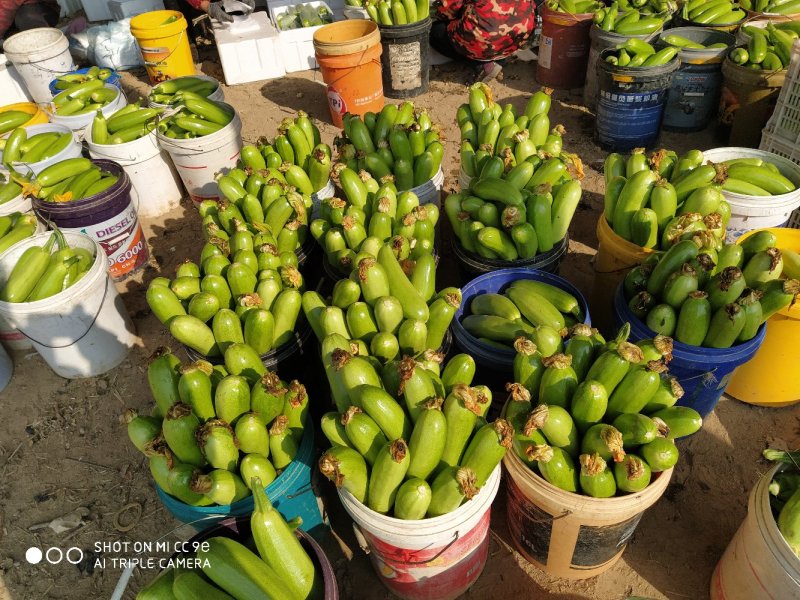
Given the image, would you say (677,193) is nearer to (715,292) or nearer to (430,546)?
(715,292)

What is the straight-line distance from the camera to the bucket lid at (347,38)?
6938mm

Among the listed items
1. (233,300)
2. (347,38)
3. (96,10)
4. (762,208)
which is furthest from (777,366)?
(96,10)

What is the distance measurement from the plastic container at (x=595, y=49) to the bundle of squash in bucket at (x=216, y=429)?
605 cm

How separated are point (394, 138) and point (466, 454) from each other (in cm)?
311

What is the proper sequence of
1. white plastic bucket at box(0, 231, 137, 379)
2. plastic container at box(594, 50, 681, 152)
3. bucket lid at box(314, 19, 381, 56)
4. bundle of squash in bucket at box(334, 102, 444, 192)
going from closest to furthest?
white plastic bucket at box(0, 231, 137, 379)
bundle of squash in bucket at box(334, 102, 444, 192)
plastic container at box(594, 50, 681, 152)
bucket lid at box(314, 19, 381, 56)

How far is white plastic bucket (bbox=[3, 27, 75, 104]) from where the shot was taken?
7.52 metres

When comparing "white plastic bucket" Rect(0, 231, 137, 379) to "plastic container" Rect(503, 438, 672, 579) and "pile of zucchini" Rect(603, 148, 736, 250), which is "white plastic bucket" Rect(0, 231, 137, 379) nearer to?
"plastic container" Rect(503, 438, 672, 579)

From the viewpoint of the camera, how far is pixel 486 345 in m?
3.43

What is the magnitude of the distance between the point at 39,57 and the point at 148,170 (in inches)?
117

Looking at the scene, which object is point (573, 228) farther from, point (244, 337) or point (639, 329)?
point (244, 337)

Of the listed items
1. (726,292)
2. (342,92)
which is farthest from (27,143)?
(726,292)

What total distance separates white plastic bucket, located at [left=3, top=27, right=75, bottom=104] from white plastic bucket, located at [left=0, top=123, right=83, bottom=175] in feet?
6.64

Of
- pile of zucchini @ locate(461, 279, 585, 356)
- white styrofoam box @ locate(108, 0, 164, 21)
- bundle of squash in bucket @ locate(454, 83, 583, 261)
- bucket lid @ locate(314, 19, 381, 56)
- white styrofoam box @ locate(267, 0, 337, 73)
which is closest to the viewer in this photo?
pile of zucchini @ locate(461, 279, 585, 356)

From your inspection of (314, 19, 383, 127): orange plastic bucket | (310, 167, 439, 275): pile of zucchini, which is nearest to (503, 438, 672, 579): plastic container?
(310, 167, 439, 275): pile of zucchini
